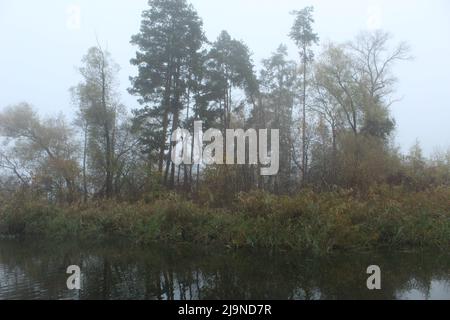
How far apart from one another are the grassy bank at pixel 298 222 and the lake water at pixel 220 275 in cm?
73

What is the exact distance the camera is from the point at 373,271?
10188 millimetres

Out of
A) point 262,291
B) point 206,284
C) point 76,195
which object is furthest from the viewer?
point 76,195

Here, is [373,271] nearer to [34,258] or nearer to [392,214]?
[392,214]

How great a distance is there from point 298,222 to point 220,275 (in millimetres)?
4140

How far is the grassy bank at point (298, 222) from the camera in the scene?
42.7 feet

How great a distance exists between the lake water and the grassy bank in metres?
0.73

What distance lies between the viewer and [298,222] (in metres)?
13.6

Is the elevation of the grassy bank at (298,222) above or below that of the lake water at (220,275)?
above

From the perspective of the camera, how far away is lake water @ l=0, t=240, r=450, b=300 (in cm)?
884

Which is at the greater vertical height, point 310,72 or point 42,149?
point 310,72
